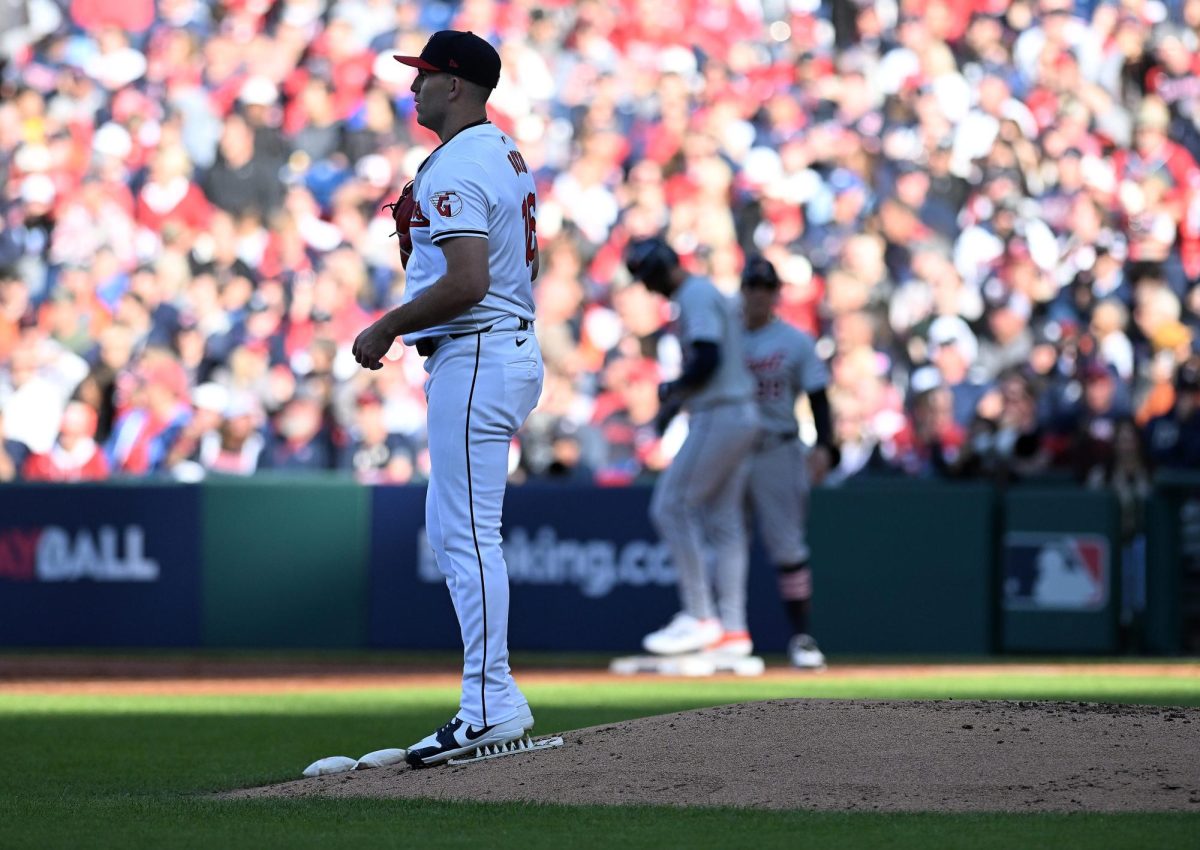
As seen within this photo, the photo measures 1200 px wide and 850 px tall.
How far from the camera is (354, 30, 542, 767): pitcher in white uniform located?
602 centimetres

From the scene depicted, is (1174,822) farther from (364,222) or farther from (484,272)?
(364,222)

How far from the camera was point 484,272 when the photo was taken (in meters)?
5.95

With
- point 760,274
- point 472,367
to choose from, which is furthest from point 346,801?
point 760,274

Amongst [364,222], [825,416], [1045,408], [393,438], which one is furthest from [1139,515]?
[364,222]

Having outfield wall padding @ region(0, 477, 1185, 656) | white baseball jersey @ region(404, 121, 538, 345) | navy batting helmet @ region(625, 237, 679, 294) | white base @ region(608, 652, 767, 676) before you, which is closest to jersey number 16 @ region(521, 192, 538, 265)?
white baseball jersey @ region(404, 121, 538, 345)

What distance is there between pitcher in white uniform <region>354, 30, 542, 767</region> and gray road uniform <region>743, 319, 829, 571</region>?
237 inches

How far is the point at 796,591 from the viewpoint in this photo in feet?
40.0

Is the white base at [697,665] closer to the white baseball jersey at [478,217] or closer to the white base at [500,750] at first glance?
the white base at [500,750]

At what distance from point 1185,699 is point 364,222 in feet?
31.6

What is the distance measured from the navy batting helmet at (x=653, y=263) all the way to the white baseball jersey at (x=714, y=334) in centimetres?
15

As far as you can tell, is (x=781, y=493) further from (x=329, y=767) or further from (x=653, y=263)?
(x=329, y=767)

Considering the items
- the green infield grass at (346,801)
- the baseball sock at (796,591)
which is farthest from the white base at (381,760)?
the baseball sock at (796,591)

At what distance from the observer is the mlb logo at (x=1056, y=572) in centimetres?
1348

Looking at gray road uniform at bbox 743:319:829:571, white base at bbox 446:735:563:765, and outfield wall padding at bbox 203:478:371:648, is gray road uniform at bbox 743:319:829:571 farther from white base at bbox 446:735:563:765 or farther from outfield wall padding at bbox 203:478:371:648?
white base at bbox 446:735:563:765
